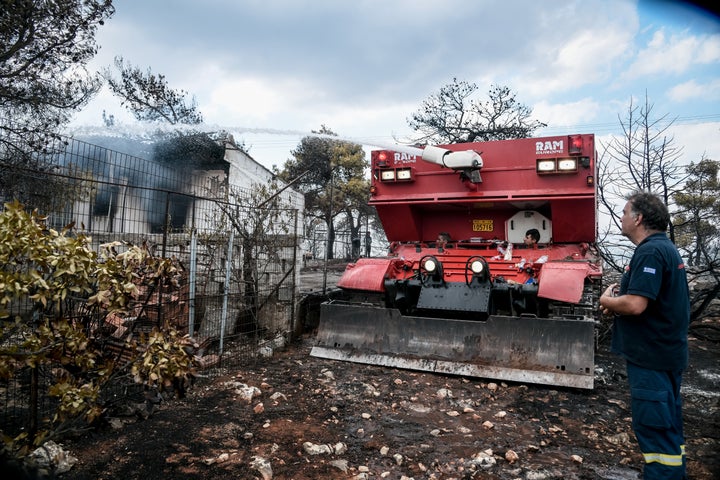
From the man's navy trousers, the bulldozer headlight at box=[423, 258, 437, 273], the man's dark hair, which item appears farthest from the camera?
the bulldozer headlight at box=[423, 258, 437, 273]

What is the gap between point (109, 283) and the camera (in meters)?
2.83

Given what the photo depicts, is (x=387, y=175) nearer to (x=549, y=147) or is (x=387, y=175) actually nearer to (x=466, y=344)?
(x=549, y=147)

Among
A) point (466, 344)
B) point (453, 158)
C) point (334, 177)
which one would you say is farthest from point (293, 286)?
point (334, 177)

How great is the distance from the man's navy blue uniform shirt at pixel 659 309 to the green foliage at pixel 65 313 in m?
2.98

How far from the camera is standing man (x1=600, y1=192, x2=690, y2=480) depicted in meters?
2.64

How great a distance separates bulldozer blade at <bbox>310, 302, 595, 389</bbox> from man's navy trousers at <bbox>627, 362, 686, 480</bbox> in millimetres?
2320

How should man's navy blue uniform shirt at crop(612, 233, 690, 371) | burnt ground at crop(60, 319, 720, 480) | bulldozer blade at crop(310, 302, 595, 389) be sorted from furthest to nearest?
bulldozer blade at crop(310, 302, 595, 389)
burnt ground at crop(60, 319, 720, 480)
man's navy blue uniform shirt at crop(612, 233, 690, 371)

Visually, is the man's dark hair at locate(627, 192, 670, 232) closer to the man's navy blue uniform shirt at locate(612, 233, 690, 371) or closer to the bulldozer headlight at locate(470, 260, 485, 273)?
the man's navy blue uniform shirt at locate(612, 233, 690, 371)

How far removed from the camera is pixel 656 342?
277 cm

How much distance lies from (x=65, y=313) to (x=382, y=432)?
2732mm

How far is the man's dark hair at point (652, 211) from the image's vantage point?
115 inches

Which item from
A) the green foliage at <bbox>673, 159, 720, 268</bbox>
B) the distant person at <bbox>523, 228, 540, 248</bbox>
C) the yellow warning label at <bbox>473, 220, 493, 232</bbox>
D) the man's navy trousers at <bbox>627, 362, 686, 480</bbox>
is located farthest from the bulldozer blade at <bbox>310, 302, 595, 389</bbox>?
the green foliage at <bbox>673, 159, 720, 268</bbox>

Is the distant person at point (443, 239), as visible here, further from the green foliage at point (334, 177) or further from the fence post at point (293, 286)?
the green foliage at point (334, 177)

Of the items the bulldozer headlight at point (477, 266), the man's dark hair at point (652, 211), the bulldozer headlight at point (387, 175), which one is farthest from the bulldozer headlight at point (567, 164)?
the man's dark hair at point (652, 211)
